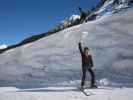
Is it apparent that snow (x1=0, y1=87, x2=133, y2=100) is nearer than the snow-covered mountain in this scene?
Yes

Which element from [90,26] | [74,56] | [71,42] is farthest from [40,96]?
[90,26]

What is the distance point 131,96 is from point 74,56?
41.2ft

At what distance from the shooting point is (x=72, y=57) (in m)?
22.8

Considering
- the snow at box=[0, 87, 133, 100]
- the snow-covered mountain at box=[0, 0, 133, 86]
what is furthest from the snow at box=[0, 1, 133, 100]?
the snow at box=[0, 87, 133, 100]

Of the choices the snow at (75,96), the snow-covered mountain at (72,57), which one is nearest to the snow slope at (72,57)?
the snow-covered mountain at (72,57)

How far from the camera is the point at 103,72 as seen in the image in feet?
61.2

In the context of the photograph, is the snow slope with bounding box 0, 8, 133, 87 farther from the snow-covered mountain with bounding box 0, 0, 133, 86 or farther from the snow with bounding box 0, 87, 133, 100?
the snow with bounding box 0, 87, 133, 100

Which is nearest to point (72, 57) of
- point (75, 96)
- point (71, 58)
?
point (71, 58)

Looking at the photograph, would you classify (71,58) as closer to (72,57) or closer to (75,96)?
(72,57)

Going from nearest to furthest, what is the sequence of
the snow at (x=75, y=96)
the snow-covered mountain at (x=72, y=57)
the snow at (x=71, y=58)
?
the snow at (x=75, y=96), the snow at (x=71, y=58), the snow-covered mountain at (x=72, y=57)

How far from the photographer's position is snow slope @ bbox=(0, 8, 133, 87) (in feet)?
61.5

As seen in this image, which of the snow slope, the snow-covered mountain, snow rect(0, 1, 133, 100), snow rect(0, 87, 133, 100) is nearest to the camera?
snow rect(0, 87, 133, 100)

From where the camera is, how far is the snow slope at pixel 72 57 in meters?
18.7

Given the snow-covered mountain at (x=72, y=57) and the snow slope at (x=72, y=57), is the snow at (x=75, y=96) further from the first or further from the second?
the snow slope at (x=72, y=57)
